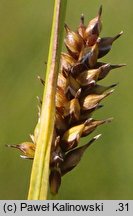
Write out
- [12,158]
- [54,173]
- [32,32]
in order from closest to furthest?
[54,173] → [12,158] → [32,32]

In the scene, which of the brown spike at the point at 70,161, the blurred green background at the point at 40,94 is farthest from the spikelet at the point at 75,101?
the blurred green background at the point at 40,94

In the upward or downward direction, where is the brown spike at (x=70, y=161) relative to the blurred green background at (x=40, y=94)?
downward

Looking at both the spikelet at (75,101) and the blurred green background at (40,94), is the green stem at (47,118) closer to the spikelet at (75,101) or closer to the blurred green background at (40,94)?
the spikelet at (75,101)

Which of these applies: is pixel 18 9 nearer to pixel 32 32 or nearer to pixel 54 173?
pixel 32 32

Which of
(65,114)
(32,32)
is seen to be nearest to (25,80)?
(32,32)

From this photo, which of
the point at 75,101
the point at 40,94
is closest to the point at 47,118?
the point at 75,101

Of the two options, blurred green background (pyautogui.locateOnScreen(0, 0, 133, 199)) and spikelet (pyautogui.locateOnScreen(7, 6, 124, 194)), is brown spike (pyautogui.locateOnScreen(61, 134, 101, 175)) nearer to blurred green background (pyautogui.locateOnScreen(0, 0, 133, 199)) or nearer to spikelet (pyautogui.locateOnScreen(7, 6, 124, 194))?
spikelet (pyautogui.locateOnScreen(7, 6, 124, 194))
